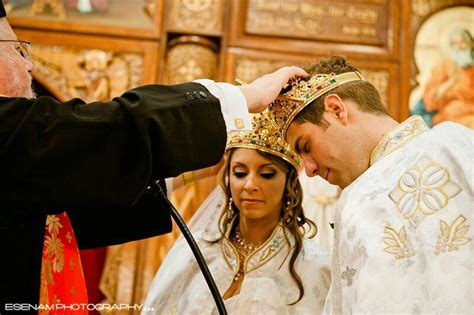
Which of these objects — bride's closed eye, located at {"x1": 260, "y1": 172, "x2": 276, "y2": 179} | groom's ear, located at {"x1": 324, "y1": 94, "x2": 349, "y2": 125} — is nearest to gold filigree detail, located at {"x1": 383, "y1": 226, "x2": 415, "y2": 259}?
groom's ear, located at {"x1": 324, "y1": 94, "x2": 349, "y2": 125}

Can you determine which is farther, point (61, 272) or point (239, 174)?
point (239, 174)

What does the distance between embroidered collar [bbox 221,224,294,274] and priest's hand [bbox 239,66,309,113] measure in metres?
0.78

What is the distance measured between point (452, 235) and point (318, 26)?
4679 millimetres

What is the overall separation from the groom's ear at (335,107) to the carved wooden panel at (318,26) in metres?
3.69

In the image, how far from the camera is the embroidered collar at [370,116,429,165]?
6.90 ft

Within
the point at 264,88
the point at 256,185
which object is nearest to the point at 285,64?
the point at 256,185

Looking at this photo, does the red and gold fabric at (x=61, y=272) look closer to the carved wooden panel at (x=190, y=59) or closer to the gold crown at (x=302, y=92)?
the gold crown at (x=302, y=92)

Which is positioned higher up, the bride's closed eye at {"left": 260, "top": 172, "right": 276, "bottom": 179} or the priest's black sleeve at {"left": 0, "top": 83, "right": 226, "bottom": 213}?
the priest's black sleeve at {"left": 0, "top": 83, "right": 226, "bottom": 213}

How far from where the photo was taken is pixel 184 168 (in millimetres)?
1708

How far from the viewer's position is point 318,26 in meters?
6.17

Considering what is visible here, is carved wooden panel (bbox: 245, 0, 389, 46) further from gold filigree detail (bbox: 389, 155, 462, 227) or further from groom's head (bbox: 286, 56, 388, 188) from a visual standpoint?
gold filigree detail (bbox: 389, 155, 462, 227)

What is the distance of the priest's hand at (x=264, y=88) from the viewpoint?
2.08m

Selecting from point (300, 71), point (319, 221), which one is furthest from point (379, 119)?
point (319, 221)

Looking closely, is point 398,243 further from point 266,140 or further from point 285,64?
point 285,64
